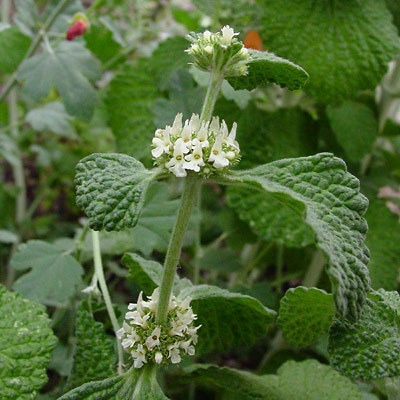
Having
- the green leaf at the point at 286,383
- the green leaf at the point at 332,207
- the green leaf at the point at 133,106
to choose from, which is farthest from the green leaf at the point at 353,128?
Answer: the green leaf at the point at 332,207

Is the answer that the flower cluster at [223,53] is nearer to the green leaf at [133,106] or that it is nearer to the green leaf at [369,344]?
the green leaf at [369,344]

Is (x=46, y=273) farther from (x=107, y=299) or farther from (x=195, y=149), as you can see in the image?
(x=195, y=149)

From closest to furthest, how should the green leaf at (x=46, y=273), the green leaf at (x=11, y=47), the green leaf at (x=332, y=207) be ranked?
the green leaf at (x=332, y=207) < the green leaf at (x=46, y=273) < the green leaf at (x=11, y=47)

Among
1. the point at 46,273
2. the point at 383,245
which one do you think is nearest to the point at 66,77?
the point at 46,273

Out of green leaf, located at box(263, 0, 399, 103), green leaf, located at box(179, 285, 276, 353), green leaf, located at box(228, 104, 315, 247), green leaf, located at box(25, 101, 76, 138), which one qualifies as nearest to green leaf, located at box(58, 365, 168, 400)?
green leaf, located at box(179, 285, 276, 353)

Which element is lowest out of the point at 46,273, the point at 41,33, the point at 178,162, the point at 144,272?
the point at 46,273

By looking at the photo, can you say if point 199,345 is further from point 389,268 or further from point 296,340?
point 389,268
